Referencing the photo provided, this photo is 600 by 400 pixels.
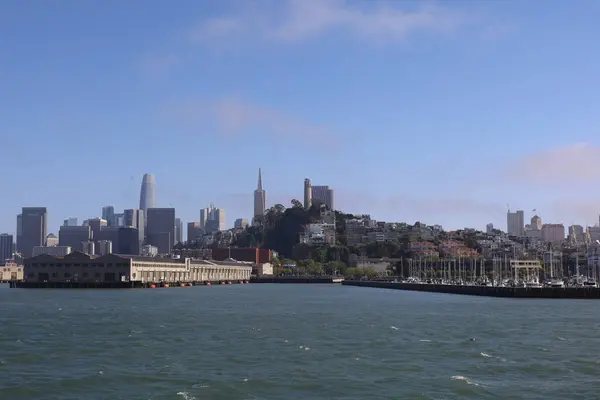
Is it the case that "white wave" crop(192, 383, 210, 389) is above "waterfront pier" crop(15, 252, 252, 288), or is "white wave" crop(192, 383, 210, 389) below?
below

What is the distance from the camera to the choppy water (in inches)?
1389

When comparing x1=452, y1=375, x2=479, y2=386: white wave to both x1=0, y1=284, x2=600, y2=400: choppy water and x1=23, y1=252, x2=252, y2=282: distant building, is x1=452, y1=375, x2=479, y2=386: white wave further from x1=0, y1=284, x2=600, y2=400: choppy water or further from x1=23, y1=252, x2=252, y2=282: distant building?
x1=23, y1=252, x2=252, y2=282: distant building

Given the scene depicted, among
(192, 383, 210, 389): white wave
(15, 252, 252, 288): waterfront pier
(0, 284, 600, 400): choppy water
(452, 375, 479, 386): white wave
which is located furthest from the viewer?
(15, 252, 252, 288): waterfront pier

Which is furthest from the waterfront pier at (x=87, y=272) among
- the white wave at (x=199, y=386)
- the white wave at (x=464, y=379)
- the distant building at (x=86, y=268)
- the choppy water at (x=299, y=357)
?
the white wave at (x=464, y=379)

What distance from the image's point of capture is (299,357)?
148ft

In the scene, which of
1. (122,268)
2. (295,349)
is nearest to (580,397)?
(295,349)

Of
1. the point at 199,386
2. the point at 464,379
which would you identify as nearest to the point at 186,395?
the point at 199,386

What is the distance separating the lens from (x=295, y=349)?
4875 cm

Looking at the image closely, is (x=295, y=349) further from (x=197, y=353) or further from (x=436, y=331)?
(x=436, y=331)

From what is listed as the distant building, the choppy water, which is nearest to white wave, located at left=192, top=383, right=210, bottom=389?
the choppy water

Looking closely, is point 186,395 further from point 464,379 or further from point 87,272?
point 87,272

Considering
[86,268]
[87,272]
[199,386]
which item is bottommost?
[199,386]

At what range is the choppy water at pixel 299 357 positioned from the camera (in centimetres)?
3528

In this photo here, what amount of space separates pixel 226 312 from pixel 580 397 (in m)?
54.9
